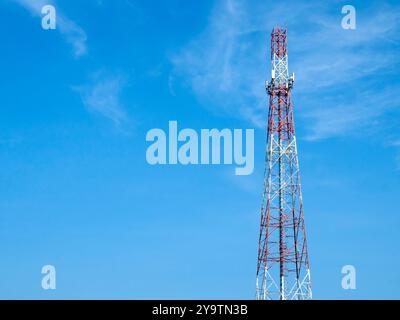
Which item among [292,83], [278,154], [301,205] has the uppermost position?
[292,83]

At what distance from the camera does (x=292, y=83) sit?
75250 mm

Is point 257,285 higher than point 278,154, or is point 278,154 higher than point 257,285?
point 278,154
